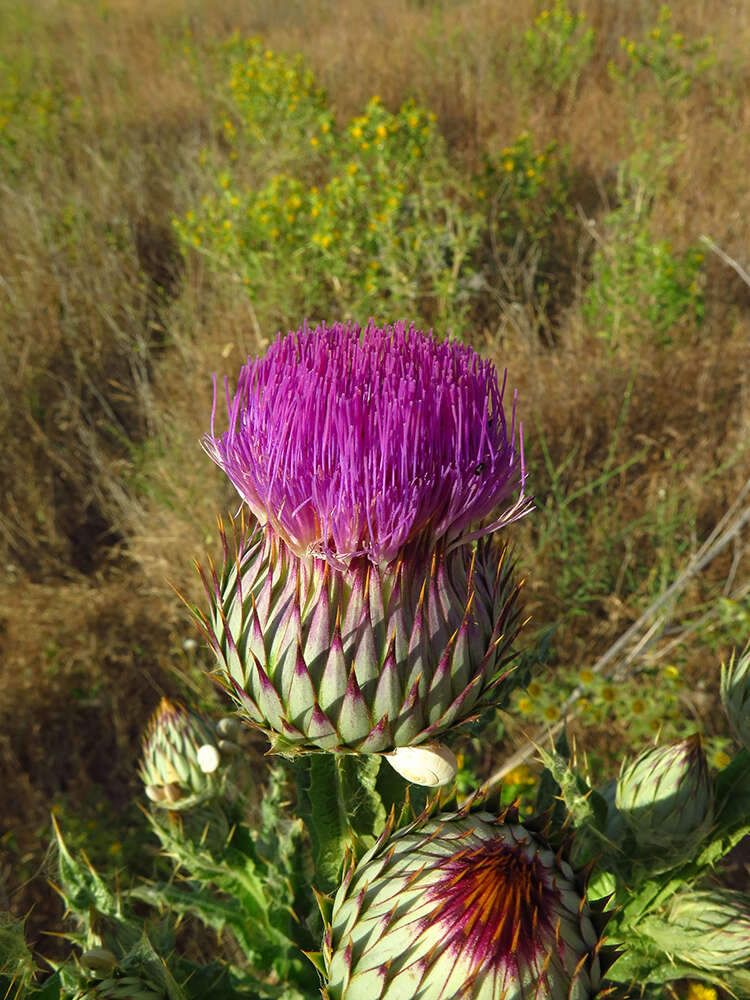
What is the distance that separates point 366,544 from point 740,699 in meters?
1.03

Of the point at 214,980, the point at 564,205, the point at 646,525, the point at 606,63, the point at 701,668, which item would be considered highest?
the point at 606,63

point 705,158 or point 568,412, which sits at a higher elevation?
point 705,158

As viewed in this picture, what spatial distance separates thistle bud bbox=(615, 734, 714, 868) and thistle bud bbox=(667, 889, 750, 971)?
0.11 metres

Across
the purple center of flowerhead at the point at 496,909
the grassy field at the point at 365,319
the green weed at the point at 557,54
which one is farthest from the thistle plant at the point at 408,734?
the green weed at the point at 557,54

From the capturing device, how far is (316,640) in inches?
62.7

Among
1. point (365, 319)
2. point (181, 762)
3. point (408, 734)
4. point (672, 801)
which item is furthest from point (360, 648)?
point (365, 319)

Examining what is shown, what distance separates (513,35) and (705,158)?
3.72m

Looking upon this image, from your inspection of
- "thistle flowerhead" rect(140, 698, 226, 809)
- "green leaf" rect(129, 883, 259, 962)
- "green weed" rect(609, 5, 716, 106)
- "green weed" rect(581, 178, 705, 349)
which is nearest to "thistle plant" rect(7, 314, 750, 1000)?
"green leaf" rect(129, 883, 259, 962)

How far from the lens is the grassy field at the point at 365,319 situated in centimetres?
382

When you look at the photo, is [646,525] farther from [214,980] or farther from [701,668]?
[214,980]

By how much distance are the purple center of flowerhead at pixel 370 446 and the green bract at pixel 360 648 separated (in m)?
0.08

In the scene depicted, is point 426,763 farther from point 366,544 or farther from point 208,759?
point 208,759

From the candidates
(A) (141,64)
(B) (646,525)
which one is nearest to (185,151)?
(A) (141,64)

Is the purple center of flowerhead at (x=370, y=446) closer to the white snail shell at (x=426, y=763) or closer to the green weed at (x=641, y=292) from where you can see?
the white snail shell at (x=426, y=763)
